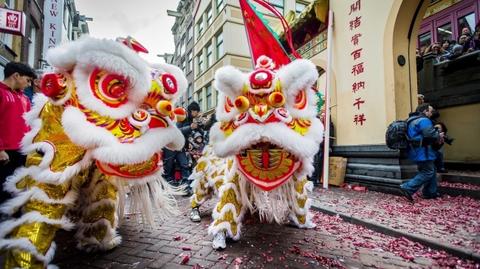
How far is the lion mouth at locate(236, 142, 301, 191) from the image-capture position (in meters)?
2.38

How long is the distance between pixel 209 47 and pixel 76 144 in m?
19.9

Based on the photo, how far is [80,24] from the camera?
951 inches

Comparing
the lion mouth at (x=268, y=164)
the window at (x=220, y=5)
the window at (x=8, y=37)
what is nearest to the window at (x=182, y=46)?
the window at (x=220, y=5)

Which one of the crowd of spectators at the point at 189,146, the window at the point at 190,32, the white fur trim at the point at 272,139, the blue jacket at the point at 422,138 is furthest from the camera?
the window at the point at 190,32

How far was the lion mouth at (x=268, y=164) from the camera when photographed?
2375 millimetres

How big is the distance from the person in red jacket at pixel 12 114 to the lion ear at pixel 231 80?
1953mm

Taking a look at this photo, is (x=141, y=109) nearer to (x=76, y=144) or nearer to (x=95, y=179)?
(x=76, y=144)

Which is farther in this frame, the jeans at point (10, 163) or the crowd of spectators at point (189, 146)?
the crowd of spectators at point (189, 146)

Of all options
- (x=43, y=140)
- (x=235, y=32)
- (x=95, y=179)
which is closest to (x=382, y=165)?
(x=95, y=179)

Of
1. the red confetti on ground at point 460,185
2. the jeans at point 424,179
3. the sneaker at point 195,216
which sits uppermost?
the jeans at point 424,179

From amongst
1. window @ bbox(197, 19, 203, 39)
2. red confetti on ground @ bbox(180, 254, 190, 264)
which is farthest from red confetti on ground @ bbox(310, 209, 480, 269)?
window @ bbox(197, 19, 203, 39)

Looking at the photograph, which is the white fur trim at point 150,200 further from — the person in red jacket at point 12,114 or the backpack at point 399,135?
the backpack at point 399,135

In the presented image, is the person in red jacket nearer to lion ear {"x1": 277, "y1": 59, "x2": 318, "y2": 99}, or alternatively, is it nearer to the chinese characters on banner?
lion ear {"x1": 277, "y1": 59, "x2": 318, "y2": 99}

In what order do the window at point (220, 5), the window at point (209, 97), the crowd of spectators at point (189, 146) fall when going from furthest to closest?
the window at point (209, 97)
the window at point (220, 5)
the crowd of spectators at point (189, 146)
